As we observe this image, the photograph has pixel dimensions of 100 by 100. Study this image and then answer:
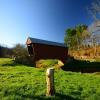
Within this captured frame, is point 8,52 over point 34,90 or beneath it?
over

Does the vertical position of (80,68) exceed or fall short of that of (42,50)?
it falls short

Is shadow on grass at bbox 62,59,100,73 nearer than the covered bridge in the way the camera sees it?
Yes

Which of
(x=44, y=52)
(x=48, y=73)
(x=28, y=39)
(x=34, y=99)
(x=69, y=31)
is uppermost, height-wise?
(x=69, y=31)

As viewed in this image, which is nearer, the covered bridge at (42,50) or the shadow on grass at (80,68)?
the shadow on grass at (80,68)

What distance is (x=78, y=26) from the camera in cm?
7900

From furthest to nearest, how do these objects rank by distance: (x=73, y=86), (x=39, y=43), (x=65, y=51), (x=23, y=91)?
(x=65, y=51) < (x=39, y=43) < (x=73, y=86) < (x=23, y=91)

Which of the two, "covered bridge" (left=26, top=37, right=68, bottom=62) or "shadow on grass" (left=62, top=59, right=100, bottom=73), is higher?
"covered bridge" (left=26, top=37, right=68, bottom=62)

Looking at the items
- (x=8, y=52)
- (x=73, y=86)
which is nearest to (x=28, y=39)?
(x=8, y=52)

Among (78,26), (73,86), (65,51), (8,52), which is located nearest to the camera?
(73,86)

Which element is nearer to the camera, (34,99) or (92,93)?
(34,99)

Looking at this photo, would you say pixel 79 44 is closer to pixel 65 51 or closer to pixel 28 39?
pixel 65 51

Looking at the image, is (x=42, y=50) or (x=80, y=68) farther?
(x=42, y=50)

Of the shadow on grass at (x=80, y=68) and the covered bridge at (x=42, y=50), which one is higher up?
the covered bridge at (x=42, y=50)

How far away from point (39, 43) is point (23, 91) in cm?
2540
